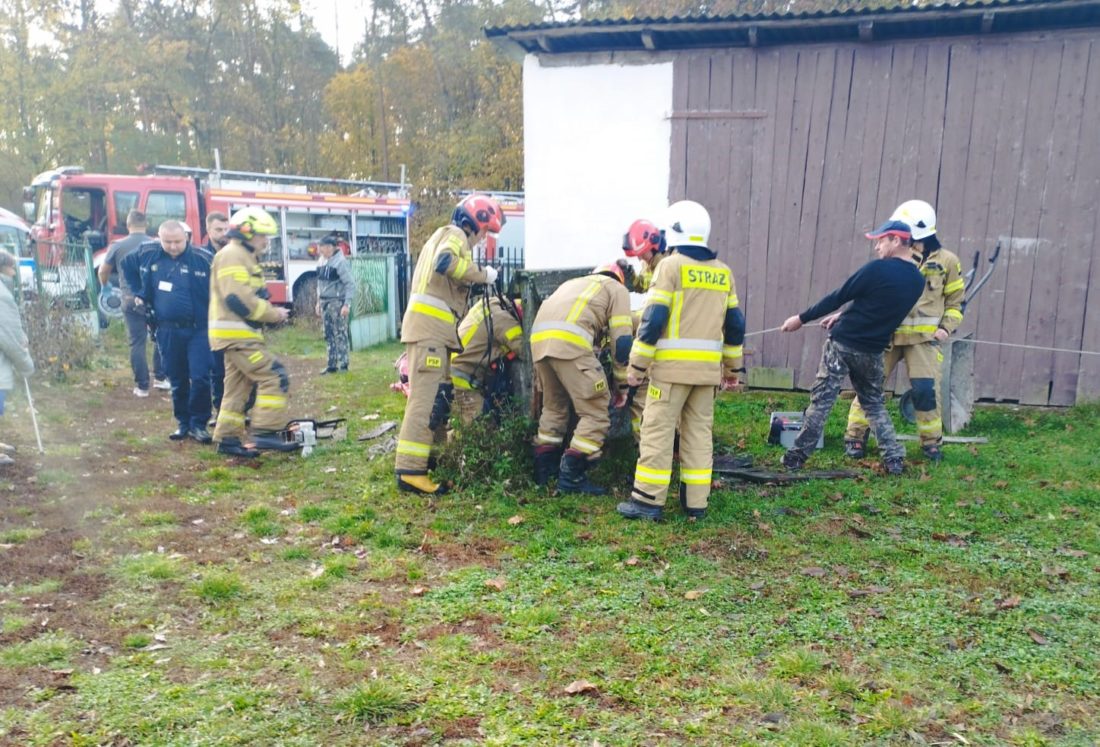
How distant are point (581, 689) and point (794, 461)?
3.58 metres

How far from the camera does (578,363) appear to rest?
5.59 meters

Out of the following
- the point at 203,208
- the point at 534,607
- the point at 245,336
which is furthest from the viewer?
the point at 203,208

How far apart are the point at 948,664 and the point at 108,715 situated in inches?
132

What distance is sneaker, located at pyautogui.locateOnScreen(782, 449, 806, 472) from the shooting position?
251 inches

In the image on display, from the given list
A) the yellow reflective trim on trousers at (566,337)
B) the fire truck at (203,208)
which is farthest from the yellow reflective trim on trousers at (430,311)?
the fire truck at (203,208)

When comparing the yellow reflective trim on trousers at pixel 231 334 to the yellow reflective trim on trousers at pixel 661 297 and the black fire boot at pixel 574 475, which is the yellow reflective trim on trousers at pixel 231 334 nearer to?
the black fire boot at pixel 574 475

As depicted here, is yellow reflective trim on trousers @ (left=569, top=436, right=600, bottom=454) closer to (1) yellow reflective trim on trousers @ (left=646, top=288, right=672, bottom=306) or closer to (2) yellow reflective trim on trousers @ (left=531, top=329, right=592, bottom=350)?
(2) yellow reflective trim on trousers @ (left=531, top=329, right=592, bottom=350)

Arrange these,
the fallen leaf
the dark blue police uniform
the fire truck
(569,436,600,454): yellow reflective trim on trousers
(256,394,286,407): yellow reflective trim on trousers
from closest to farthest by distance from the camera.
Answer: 1. the fallen leaf
2. (569,436,600,454): yellow reflective trim on trousers
3. (256,394,286,407): yellow reflective trim on trousers
4. the dark blue police uniform
5. the fire truck

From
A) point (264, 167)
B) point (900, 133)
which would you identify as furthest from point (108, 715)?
point (264, 167)

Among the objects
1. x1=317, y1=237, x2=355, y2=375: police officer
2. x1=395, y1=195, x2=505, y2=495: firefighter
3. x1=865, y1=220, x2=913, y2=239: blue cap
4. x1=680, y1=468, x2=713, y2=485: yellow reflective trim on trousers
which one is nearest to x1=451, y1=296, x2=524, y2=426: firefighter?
x1=395, y1=195, x2=505, y2=495: firefighter

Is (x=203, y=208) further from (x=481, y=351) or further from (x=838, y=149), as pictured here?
(x=838, y=149)

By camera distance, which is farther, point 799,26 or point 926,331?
point 799,26

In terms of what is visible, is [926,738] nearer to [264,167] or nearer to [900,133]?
[900,133]

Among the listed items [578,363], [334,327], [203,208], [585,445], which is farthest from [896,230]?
[203,208]
